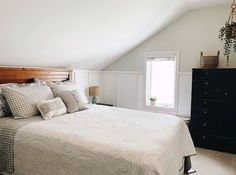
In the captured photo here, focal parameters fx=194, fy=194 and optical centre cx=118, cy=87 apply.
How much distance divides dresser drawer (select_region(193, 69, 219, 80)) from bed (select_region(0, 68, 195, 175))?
133cm

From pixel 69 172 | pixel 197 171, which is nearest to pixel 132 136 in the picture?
pixel 69 172

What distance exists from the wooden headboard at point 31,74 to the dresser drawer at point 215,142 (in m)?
2.69

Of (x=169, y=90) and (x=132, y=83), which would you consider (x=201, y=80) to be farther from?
(x=132, y=83)

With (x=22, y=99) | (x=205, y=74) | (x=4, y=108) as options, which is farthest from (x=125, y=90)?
(x=4, y=108)

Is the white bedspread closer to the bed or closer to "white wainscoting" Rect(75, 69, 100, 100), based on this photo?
the bed

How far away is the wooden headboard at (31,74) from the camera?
9.21 feet

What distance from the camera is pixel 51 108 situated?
98.3 inches

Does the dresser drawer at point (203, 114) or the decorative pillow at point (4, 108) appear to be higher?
the decorative pillow at point (4, 108)

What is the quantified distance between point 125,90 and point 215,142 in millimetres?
2244

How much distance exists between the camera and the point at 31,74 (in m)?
3.16

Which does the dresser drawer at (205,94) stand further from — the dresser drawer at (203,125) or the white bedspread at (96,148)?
the white bedspread at (96,148)

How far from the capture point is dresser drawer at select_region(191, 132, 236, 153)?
3.31m

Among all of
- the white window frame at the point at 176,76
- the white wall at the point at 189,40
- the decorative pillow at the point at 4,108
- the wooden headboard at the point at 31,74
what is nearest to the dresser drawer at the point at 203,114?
the white wall at the point at 189,40

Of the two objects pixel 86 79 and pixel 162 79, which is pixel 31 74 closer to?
pixel 86 79
